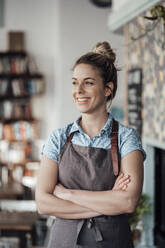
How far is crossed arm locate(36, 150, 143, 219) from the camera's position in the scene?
183 centimetres

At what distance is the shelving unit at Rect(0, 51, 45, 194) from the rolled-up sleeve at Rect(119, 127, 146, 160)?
5712 millimetres

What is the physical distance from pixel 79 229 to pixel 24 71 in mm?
5967

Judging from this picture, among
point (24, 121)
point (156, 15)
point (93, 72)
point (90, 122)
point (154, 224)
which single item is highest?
point (156, 15)

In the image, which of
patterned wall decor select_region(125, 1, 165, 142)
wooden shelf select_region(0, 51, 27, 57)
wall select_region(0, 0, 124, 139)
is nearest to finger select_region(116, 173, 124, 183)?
patterned wall decor select_region(125, 1, 165, 142)

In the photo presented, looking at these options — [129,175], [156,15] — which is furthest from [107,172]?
[156,15]

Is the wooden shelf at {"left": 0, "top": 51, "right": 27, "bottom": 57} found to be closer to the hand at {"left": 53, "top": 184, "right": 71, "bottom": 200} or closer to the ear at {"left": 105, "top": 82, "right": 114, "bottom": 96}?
the ear at {"left": 105, "top": 82, "right": 114, "bottom": 96}

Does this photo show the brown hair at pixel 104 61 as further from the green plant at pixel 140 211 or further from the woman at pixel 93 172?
the green plant at pixel 140 211

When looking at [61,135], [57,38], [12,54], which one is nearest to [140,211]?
[61,135]

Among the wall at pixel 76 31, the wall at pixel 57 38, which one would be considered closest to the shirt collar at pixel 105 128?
the wall at pixel 57 38

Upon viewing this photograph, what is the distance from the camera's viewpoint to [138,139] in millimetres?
1926

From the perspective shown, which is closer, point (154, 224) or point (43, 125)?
point (154, 224)

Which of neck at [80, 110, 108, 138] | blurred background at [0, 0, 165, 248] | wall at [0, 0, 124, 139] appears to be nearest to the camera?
neck at [80, 110, 108, 138]

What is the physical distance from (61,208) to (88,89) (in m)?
0.53

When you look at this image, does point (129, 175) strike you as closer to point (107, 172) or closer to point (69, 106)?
point (107, 172)
